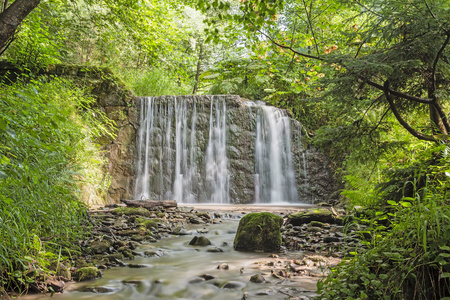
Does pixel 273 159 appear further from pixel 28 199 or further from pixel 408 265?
pixel 408 265

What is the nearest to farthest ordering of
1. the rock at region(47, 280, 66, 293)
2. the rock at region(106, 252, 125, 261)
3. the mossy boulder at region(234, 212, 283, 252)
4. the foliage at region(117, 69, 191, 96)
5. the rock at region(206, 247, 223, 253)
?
the rock at region(47, 280, 66, 293), the rock at region(106, 252, 125, 261), the mossy boulder at region(234, 212, 283, 252), the rock at region(206, 247, 223, 253), the foliage at region(117, 69, 191, 96)

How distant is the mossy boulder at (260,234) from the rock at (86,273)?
2121mm

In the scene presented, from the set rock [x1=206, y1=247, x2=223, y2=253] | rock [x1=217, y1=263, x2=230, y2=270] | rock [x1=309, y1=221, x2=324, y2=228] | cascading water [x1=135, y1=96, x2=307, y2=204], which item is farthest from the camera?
cascading water [x1=135, y1=96, x2=307, y2=204]

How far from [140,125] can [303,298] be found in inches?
420

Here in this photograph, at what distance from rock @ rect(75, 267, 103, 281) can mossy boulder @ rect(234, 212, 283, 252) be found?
2.12m

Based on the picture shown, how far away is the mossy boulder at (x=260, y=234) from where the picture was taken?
4.58 meters

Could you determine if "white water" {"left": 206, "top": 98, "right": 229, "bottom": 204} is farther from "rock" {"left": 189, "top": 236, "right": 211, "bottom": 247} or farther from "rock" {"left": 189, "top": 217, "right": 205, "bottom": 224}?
"rock" {"left": 189, "top": 236, "right": 211, "bottom": 247}

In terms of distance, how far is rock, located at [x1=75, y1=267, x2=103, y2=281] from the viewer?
10.7 ft

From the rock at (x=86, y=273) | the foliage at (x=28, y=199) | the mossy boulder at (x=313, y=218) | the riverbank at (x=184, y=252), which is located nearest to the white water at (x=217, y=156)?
the riverbank at (x=184, y=252)

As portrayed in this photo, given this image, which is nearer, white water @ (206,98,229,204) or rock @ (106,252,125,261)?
rock @ (106,252,125,261)

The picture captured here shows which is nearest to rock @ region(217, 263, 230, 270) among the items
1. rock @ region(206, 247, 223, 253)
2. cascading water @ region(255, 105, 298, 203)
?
rock @ region(206, 247, 223, 253)

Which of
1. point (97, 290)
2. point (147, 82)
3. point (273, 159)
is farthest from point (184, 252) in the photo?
point (147, 82)

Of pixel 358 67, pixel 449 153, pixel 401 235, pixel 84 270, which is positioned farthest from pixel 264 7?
pixel 84 270

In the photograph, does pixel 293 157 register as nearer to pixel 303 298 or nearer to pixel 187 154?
pixel 187 154
